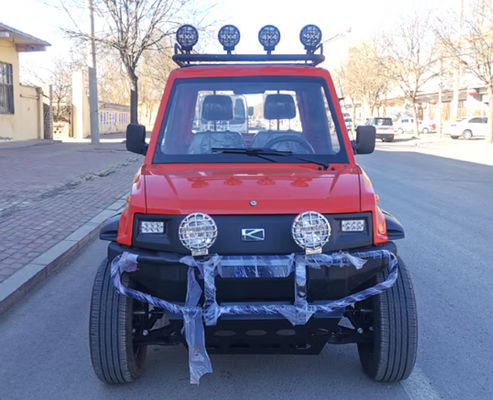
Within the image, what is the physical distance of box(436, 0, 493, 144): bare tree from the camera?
2867 centimetres

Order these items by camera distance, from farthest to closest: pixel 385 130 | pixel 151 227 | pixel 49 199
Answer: pixel 385 130, pixel 49 199, pixel 151 227

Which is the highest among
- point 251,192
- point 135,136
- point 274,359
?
point 135,136

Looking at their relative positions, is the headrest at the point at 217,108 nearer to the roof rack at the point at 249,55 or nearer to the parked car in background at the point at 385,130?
the roof rack at the point at 249,55

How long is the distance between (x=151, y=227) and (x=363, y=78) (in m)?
57.4

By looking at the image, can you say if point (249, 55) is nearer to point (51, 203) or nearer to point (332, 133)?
point (332, 133)

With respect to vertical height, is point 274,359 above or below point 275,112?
below

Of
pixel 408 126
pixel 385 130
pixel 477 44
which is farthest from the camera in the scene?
pixel 408 126

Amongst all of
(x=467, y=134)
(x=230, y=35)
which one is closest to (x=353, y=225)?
(x=230, y=35)

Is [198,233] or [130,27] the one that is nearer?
[198,233]

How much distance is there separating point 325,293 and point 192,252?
75 cm

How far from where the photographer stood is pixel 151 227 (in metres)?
3.15

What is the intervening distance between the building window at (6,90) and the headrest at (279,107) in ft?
75.4

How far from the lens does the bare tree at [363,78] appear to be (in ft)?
178

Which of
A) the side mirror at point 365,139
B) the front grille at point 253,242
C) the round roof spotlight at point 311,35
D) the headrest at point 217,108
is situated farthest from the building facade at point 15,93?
the front grille at point 253,242
